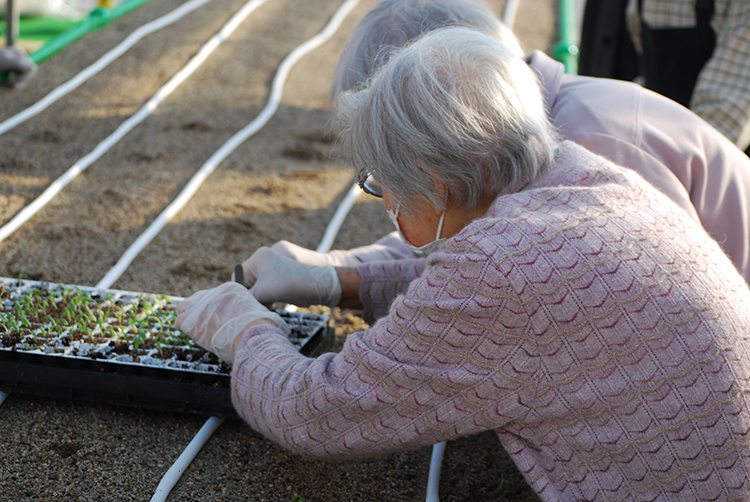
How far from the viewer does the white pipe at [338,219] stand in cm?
278

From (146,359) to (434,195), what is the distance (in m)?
0.82

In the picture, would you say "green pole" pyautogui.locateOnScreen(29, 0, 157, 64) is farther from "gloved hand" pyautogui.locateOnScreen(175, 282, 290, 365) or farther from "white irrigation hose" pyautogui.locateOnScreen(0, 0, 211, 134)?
"gloved hand" pyautogui.locateOnScreen(175, 282, 290, 365)

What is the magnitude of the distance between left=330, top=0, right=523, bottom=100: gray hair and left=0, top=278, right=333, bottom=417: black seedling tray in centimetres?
67

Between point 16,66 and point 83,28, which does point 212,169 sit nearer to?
point 16,66

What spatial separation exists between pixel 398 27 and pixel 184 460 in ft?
3.75

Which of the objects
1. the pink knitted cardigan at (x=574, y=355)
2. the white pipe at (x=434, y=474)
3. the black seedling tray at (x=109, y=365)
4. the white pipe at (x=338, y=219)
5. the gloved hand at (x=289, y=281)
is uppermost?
the pink knitted cardigan at (x=574, y=355)

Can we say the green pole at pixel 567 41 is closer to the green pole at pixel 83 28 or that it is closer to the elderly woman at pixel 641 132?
the elderly woman at pixel 641 132

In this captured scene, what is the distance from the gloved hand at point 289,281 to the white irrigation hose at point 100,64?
227 centimetres

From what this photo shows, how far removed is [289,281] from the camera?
179 cm

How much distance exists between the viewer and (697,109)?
2.40m

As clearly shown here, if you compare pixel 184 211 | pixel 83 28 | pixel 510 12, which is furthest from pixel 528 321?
pixel 510 12

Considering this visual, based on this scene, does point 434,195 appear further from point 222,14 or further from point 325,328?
point 222,14

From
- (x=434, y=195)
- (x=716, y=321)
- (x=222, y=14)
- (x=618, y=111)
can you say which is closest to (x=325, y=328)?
(x=434, y=195)

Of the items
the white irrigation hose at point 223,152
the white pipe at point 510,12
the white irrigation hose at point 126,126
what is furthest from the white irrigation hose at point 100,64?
the white pipe at point 510,12
